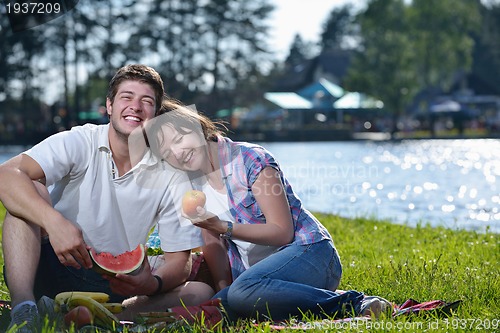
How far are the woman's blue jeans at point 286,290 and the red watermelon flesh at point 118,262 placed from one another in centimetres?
46

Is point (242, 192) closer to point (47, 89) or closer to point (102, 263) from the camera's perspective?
point (102, 263)

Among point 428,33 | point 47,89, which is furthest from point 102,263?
point 428,33

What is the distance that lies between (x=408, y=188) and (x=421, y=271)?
38.3ft

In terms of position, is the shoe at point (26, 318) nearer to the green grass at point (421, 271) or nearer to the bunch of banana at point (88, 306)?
the bunch of banana at point (88, 306)

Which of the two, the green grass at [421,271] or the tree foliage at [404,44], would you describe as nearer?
the green grass at [421,271]

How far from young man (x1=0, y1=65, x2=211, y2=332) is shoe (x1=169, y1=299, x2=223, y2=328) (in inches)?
9.0

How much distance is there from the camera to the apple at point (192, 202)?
12.8ft

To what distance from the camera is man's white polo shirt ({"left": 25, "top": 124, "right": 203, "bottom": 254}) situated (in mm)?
4199

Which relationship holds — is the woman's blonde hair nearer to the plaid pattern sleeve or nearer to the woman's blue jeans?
the plaid pattern sleeve

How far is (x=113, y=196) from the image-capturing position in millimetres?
4223

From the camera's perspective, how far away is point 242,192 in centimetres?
424

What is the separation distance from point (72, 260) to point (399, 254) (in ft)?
11.3

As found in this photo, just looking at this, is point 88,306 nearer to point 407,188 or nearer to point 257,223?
point 257,223

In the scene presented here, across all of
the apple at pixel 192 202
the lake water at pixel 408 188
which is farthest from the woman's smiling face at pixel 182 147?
the lake water at pixel 408 188
